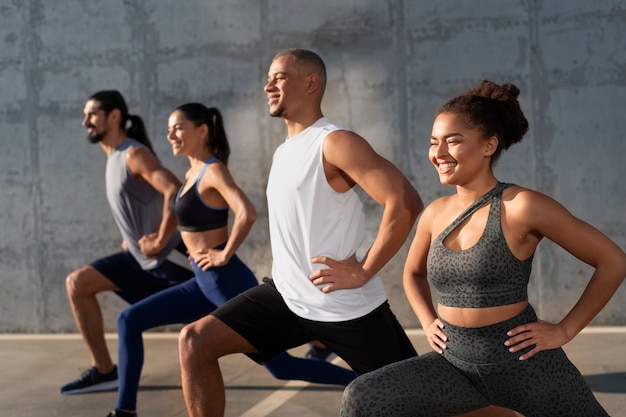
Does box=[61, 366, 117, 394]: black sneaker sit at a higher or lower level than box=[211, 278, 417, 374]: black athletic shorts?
lower

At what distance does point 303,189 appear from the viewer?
11.6 feet

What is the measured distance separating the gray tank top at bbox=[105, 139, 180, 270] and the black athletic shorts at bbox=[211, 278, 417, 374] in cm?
188

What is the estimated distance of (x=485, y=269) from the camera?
2785mm

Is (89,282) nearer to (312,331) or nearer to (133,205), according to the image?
(133,205)

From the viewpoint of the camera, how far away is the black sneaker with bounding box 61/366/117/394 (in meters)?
5.52

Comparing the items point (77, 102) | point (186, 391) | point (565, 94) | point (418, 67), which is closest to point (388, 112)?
point (418, 67)

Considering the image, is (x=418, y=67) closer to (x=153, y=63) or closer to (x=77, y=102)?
(x=153, y=63)

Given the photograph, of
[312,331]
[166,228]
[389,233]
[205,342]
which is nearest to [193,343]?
[205,342]

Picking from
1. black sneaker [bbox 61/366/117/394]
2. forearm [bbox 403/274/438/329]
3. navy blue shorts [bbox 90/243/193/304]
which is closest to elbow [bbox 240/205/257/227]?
navy blue shorts [bbox 90/243/193/304]

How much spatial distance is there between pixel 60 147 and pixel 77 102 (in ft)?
1.34

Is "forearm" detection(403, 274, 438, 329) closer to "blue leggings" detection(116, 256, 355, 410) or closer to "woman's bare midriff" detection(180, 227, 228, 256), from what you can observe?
"blue leggings" detection(116, 256, 355, 410)

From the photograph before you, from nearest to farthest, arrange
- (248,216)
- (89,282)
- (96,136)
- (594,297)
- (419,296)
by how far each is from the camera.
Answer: (594,297), (419,296), (248,216), (89,282), (96,136)

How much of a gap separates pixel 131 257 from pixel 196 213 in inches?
36.2

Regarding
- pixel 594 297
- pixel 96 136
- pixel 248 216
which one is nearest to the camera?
pixel 594 297
